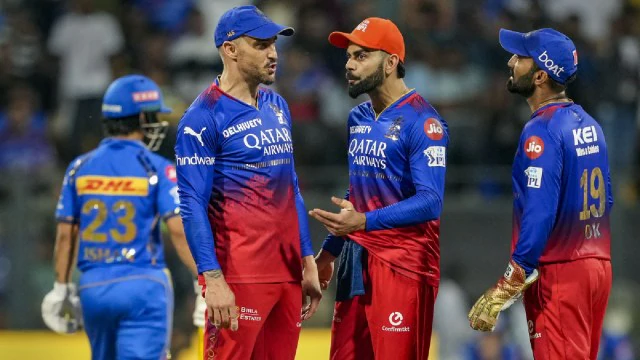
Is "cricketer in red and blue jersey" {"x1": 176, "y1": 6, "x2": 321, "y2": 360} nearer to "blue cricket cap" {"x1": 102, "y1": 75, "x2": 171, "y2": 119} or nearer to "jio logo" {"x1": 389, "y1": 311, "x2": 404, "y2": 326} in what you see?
"jio logo" {"x1": 389, "y1": 311, "x2": 404, "y2": 326}

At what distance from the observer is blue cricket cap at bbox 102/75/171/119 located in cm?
823

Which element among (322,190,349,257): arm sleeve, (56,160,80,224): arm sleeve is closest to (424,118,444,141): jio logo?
(322,190,349,257): arm sleeve

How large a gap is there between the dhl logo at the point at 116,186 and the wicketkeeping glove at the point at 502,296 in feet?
8.11

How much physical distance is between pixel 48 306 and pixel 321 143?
5.31m

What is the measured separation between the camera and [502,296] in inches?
264

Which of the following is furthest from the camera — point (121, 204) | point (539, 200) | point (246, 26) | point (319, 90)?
point (319, 90)

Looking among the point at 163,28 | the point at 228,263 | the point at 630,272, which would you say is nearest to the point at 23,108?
the point at 163,28

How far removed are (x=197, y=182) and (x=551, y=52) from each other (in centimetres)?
214

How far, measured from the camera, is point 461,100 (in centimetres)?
1403

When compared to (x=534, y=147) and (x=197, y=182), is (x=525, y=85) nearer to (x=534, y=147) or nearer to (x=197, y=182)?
(x=534, y=147)

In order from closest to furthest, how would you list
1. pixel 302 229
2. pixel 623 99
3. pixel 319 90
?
1. pixel 302 229
2. pixel 623 99
3. pixel 319 90

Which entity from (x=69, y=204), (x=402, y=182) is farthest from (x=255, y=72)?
(x=69, y=204)

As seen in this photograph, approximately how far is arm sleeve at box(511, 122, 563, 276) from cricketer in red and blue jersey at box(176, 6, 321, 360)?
126 cm

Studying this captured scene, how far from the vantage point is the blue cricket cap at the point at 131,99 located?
27.0 feet
